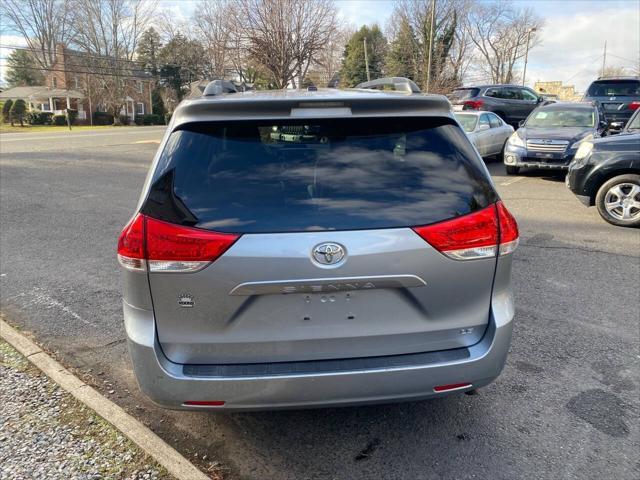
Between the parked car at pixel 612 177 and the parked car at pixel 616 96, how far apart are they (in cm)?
945

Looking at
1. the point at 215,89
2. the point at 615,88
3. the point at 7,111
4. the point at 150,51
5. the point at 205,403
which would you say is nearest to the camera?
the point at 205,403

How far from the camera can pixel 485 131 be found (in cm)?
1338

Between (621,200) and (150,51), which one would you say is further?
(150,51)

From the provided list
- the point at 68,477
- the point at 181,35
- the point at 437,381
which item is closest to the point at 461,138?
the point at 437,381

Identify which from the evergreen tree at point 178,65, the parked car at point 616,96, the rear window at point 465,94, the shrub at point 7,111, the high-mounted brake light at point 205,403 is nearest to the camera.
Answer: the high-mounted brake light at point 205,403

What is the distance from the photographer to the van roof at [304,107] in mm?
2277

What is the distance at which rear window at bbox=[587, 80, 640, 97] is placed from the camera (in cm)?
1598

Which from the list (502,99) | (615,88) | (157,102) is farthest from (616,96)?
(157,102)

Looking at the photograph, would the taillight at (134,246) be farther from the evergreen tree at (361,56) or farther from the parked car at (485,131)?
the evergreen tree at (361,56)

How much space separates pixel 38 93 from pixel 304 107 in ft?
237

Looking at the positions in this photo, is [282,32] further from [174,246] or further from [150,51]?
[150,51]

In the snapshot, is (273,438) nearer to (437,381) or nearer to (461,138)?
(437,381)

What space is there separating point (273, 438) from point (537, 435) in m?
1.48

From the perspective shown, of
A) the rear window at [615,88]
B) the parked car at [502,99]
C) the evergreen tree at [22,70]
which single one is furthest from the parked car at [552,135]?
the evergreen tree at [22,70]
